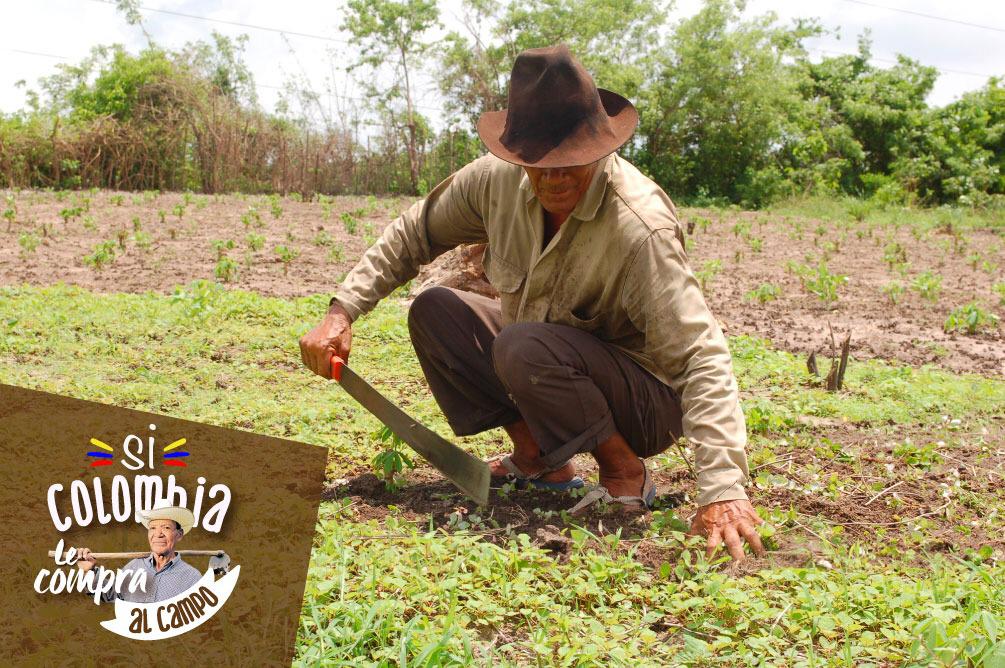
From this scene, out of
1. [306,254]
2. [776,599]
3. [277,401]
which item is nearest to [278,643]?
[776,599]

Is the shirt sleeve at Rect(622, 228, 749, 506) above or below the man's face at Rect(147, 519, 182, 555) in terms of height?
above

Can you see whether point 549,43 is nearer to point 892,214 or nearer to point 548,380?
point 892,214

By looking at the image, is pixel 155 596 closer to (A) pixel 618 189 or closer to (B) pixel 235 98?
(A) pixel 618 189

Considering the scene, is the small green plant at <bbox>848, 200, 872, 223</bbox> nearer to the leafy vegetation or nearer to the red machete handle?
the leafy vegetation

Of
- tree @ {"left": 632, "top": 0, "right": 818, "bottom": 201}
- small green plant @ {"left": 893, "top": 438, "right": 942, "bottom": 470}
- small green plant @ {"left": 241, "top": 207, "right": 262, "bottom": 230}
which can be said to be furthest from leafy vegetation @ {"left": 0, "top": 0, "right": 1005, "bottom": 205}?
small green plant @ {"left": 893, "top": 438, "right": 942, "bottom": 470}

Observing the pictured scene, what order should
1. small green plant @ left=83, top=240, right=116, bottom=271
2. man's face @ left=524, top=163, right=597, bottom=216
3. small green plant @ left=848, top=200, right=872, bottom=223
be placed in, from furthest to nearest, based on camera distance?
small green plant @ left=848, top=200, right=872, bottom=223, small green plant @ left=83, top=240, right=116, bottom=271, man's face @ left=524, top=163, right=597, bottom=216

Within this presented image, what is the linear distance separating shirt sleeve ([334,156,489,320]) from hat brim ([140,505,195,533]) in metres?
1.11

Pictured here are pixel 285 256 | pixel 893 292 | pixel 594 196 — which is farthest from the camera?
pixel 285 256

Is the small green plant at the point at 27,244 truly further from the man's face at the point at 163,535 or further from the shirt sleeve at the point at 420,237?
the man's face at the point at 163,535

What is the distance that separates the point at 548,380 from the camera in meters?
3.12

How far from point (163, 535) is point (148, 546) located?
0.16m

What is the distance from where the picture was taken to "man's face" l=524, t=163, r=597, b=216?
2963 mm

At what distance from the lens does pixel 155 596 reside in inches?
91.1

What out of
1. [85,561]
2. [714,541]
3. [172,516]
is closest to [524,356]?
[714,541]
